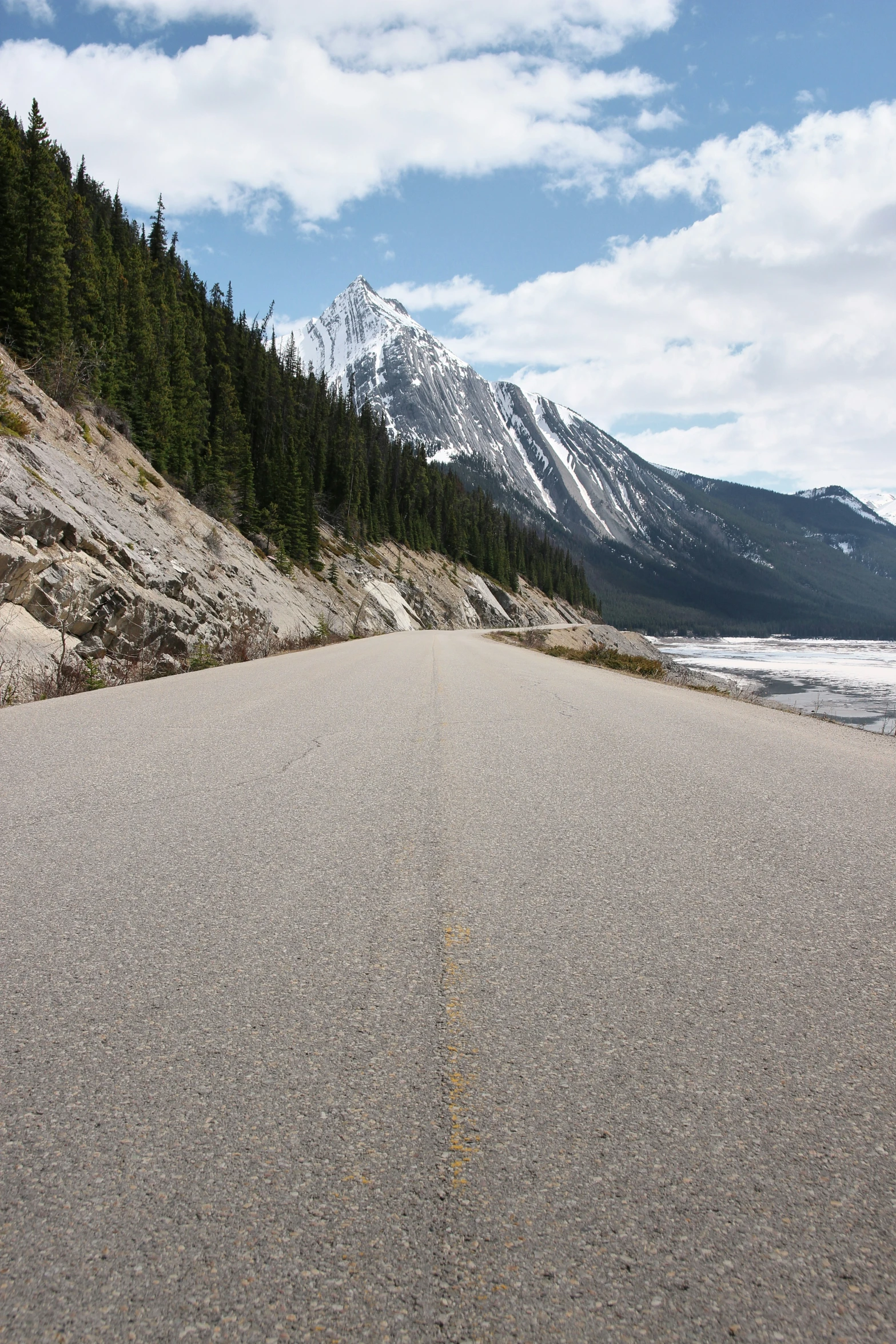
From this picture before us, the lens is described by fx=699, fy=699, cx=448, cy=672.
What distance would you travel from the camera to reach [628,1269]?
1442mm

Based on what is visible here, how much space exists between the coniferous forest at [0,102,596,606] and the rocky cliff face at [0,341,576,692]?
10.8ft

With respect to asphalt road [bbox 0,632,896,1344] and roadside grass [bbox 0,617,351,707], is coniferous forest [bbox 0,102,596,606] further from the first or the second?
asphalt road [bbox 0,632,896,1344]

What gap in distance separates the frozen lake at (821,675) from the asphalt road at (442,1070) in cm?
1119

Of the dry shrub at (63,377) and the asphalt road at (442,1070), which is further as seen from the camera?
the dry shrub at (63,377)

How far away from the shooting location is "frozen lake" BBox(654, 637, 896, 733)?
32.3 metres

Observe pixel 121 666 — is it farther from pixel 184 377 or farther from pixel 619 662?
pixel 184 377

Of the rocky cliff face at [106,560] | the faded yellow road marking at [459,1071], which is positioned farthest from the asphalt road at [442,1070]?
the rocky cliff face at [106,560]

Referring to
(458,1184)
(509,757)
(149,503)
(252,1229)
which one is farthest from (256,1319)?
(149,503)

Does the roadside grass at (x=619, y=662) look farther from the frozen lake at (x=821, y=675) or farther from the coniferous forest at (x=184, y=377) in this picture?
the coniferous forest at (x=184, y=377)

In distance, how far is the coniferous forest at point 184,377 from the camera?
2428cm

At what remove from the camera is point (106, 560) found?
43.8 ft

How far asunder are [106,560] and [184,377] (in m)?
27.9

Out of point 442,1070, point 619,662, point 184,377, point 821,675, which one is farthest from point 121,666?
point 821,675

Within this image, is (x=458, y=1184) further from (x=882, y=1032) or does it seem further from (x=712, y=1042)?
(x=882, y=1032)
